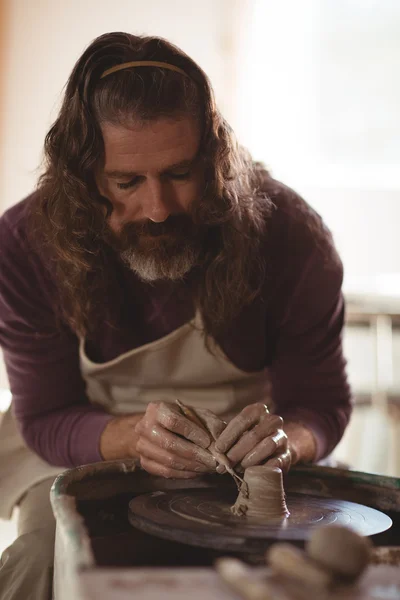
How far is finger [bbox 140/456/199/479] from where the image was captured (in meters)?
1.35

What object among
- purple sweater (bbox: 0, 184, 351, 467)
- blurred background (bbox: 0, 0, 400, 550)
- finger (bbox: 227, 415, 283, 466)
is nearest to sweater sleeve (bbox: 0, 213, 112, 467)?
purple sweater (bbox: 0, 184, 351, 467)

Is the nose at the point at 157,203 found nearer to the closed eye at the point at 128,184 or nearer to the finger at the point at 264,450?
the closed eye at the point at 128,184

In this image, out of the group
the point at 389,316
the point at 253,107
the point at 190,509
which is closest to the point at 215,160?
the point at 190,509

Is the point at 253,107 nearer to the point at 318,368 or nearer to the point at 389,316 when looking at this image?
the point at 389,316

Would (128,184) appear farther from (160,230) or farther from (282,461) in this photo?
(282,461)

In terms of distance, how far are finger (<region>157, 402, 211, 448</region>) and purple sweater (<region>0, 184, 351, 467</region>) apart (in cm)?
36

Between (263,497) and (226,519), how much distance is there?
0.23 feet

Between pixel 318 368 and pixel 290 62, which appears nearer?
pixel 318 368

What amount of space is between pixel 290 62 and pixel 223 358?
2.63 m

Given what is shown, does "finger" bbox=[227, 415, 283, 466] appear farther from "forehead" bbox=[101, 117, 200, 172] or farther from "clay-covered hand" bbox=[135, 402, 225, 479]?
"forehead" bbox=[101, 117, 200, 172]

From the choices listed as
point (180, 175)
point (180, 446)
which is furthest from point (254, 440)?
A: point (180, 175)

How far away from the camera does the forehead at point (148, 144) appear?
4.82 ft

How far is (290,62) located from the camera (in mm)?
3971

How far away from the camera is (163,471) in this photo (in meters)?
1.35
